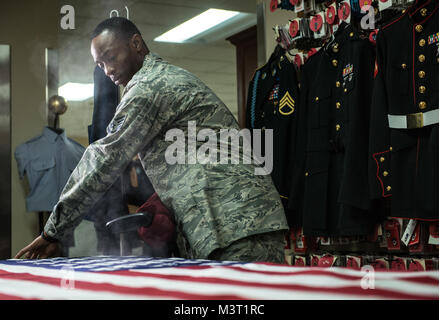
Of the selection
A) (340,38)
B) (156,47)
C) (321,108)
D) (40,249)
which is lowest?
(40,249)

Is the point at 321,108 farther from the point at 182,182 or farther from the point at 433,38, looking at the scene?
the point at 182,182

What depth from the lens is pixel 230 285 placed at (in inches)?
24.0

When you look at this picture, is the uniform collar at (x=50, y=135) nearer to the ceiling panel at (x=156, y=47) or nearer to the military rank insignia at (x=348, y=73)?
the ceiling panel at (x=156, y=47)

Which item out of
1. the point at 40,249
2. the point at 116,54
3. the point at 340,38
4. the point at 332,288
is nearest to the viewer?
the point at 332,288

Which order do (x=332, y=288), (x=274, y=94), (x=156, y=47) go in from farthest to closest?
(x=156, y=47)
(x=274, y=94)
(x=332, y=288)

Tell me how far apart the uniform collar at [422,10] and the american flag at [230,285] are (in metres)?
1.31

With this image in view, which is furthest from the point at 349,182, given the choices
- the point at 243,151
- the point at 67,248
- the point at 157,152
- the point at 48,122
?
the point at 48,122

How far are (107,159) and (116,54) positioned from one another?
383 millimetres

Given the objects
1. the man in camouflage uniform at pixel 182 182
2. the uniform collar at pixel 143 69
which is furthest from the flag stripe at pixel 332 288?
the uniform collar at pixel 143 69

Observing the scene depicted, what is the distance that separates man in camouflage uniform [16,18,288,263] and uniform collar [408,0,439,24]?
0.78m

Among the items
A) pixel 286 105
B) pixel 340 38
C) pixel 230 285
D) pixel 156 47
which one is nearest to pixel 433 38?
pixel 340 38

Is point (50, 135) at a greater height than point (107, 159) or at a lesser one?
greater
